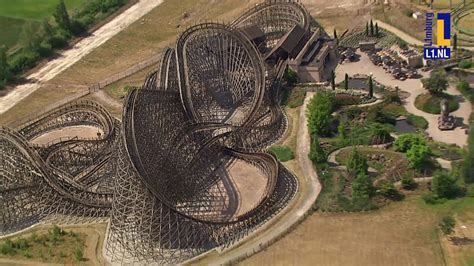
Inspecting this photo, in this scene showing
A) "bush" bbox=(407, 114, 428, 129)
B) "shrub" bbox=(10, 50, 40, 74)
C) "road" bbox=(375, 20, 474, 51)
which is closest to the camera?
"bush" bbox=(407, 114, 428, 129)

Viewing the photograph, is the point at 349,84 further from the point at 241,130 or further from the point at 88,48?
the point at 88,48

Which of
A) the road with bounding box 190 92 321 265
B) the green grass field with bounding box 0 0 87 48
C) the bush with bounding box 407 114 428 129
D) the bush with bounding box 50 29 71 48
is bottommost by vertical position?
the bush with bounding box 407 114 428 129

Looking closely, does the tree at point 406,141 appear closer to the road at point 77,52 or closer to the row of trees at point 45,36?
the road at point 77,52

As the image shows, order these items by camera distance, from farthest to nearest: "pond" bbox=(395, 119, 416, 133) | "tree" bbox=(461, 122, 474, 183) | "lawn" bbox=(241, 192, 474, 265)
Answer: "pond" bbox=(395, 119, 416, 133) → "tree" bbox=(461, 122, 474, 183) → "lawn" bbox=(241, 192, 474, 265)

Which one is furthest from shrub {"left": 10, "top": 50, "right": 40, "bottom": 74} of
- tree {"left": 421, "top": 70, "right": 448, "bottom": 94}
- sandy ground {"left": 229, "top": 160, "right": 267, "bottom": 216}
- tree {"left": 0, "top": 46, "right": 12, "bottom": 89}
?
tree {"left": 421, "top": 70, "right": 448, "bottom": 94}

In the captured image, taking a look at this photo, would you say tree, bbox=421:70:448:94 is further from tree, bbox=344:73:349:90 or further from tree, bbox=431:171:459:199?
tree, bbox=431:171:459:199

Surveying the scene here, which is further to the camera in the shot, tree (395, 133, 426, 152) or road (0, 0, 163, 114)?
road (0, 0, 163, 114)

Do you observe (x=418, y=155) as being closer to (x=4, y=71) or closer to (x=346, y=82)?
(x=346, y=82)

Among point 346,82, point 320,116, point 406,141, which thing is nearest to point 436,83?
point 346,82
